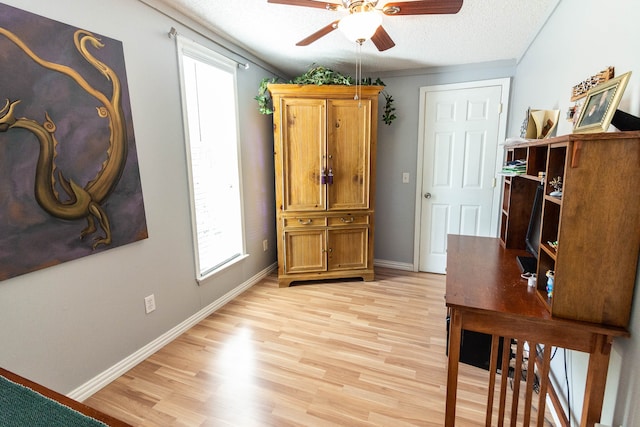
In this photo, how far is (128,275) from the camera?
1.91 metres

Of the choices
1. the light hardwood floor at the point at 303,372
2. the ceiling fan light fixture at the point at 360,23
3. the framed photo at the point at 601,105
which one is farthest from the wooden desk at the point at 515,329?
the ceiling fan light fixture at the point at 360,23

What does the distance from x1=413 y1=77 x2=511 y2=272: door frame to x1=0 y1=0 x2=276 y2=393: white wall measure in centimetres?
223

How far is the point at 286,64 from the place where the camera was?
328cm

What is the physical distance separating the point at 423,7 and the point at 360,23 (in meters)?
0.34

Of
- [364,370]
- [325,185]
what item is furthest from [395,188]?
[364,370]

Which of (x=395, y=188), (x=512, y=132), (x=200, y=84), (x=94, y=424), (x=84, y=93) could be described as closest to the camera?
(x=94, y=424)

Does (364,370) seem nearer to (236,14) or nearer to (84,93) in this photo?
(84,93)

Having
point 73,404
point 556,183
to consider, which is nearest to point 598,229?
point 556,183

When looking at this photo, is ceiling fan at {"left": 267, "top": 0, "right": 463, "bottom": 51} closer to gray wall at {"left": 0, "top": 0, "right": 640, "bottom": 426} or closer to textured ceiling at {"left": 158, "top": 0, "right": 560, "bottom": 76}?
textured ceiling at {"left": 158, "top": 0, "right": 560, "bottom": 76}

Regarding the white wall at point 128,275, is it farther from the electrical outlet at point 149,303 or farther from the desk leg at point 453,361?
the desk leg at point 453,361

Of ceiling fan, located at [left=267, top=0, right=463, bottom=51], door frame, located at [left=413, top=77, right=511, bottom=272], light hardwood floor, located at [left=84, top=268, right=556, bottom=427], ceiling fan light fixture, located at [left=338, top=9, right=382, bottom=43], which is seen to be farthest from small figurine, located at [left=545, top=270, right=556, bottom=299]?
door frame, located at [left=413, top=77, right=511, bottom=272]

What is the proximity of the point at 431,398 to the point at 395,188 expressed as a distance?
2.34 m

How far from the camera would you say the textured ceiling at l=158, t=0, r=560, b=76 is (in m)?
2.02

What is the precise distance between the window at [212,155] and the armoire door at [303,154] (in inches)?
18.4
